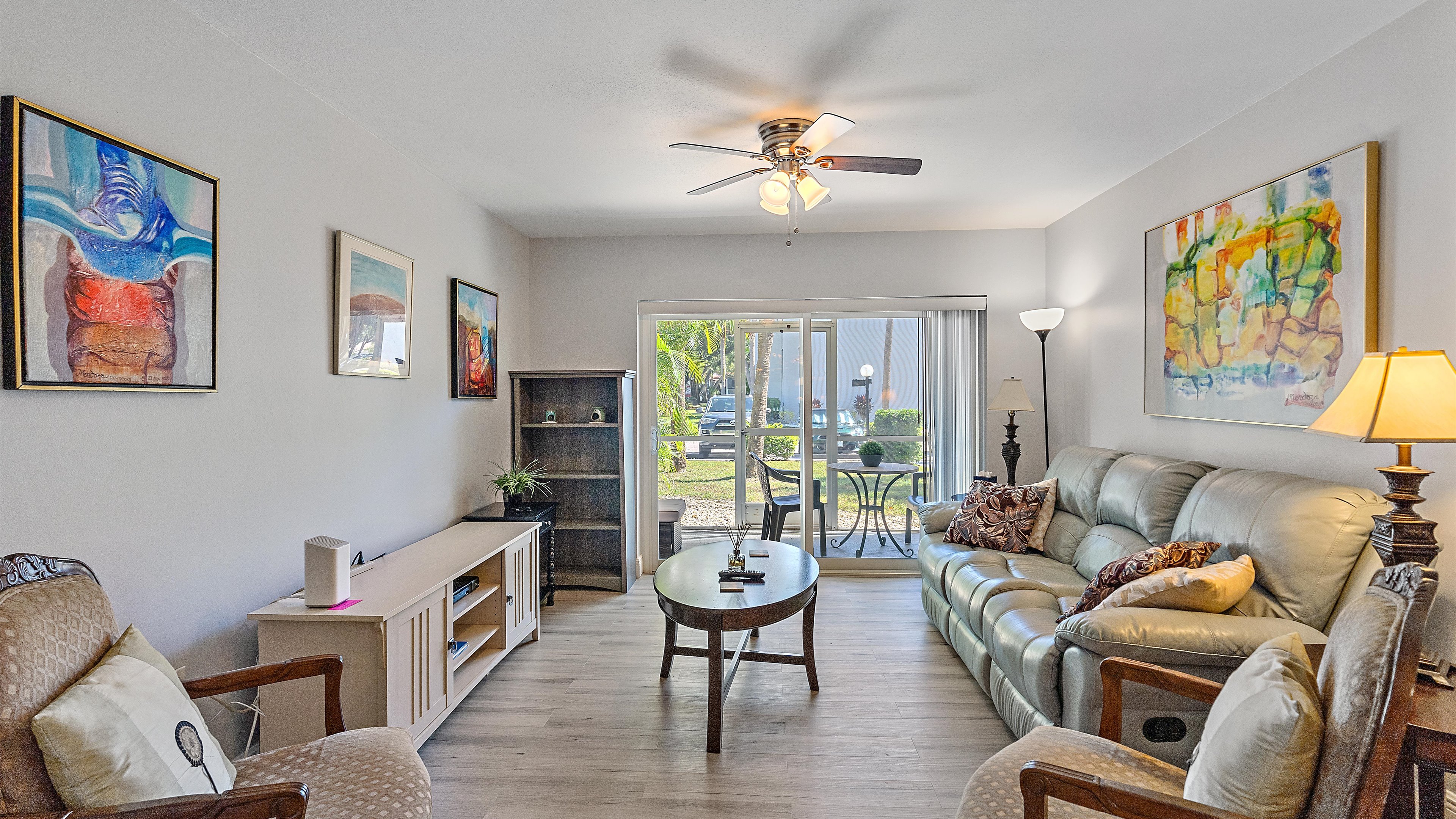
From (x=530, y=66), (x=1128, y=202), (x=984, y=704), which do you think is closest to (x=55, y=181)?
(x=530, y=66)

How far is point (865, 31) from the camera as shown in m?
2.19

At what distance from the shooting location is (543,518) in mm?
4207

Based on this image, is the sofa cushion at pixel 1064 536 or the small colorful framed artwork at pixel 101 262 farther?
the sofa cushion at pixel 1064 536

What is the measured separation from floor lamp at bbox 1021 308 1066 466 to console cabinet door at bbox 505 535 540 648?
3.27 meters

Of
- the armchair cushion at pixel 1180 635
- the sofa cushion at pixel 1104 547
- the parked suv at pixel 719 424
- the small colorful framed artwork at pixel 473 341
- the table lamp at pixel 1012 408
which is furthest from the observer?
the parked suv at pixel 719 424

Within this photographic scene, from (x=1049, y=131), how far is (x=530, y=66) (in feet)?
7.53

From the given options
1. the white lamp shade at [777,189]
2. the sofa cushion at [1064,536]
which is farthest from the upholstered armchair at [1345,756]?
the white lamp shade at [777,189]

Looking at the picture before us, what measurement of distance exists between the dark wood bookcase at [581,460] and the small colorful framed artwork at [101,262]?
2.71 m

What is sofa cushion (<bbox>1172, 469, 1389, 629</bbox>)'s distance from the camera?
6.88 feet

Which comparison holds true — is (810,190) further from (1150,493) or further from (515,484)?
(515,484)

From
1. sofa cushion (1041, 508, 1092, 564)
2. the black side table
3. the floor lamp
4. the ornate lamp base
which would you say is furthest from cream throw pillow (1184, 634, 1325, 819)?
the black side table

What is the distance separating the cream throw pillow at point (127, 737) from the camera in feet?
4.09

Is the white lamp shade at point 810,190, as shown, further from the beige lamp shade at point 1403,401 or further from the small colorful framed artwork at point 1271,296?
the beige lamp shade at point 1403,401

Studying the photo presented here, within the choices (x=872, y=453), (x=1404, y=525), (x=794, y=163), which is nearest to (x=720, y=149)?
(x=794, y=163)
